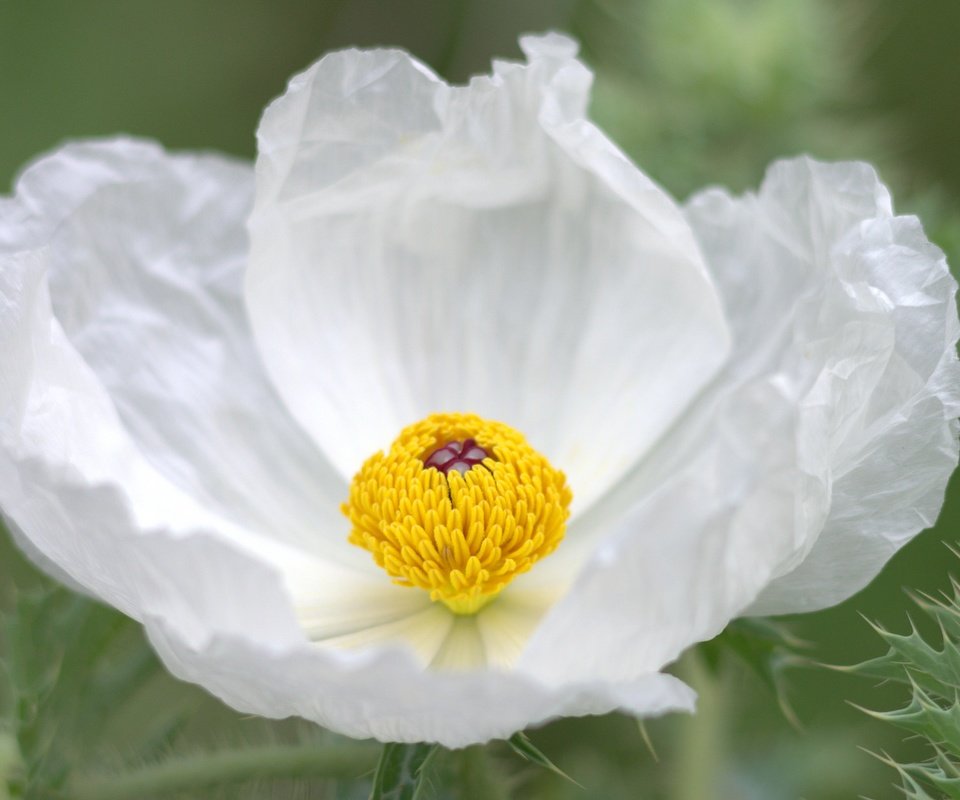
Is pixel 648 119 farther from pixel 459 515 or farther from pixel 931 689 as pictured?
pixel 931 689

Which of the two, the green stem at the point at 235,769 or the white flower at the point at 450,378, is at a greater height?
the white flower at the point at 450,378

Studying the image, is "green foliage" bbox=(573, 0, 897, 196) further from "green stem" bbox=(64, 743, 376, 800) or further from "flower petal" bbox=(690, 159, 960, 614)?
"green stem" bbox=(64, 743, 376, 800)

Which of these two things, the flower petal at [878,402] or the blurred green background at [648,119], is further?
the blurred green background at [648,119]

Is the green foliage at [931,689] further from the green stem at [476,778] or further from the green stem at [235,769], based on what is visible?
the green stem at [235,769]

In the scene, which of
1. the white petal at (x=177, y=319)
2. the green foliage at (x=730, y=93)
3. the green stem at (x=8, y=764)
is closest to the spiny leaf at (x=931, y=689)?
the white petal at (x=177, y=319)

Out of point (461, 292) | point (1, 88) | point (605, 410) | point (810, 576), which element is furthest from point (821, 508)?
point (1, 88)

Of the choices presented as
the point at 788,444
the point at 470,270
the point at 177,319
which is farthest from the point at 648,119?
the point at 788,444

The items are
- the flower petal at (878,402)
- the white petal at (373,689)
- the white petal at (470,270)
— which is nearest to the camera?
the white petal at (373,689)
